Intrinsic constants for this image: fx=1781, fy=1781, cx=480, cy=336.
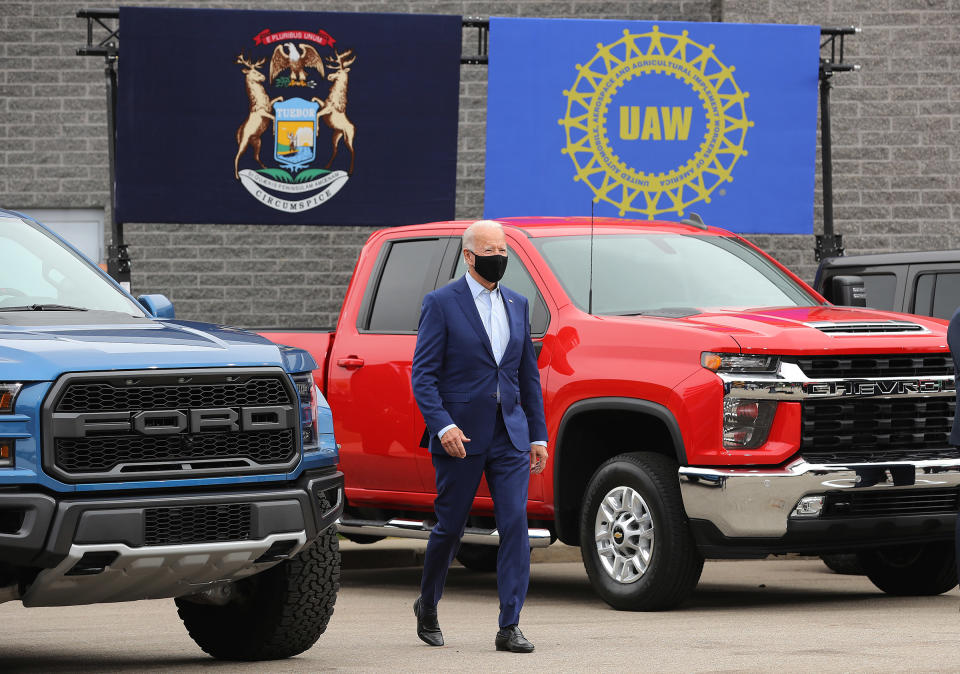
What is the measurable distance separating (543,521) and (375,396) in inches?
51.8

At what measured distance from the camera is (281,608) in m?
7.41

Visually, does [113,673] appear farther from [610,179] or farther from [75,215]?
[75,215]

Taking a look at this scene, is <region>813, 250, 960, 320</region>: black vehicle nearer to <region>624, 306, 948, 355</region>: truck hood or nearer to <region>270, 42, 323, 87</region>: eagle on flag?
<region>624, 306, 948, 355</region>: truck hood

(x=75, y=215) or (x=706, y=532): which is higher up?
(x=75, y=215)

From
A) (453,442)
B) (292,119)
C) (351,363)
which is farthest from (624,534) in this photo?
(292,119)

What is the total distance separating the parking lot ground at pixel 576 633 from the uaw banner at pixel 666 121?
4.46m

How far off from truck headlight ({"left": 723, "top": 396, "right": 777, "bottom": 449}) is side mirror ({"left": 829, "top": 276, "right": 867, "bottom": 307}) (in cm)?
171

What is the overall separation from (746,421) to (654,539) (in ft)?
2.58

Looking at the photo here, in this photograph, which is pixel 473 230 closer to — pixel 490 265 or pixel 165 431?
pixel 490 265

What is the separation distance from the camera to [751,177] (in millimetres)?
15148

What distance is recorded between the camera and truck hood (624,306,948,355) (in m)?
8.67

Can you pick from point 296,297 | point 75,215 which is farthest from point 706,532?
point 75,215

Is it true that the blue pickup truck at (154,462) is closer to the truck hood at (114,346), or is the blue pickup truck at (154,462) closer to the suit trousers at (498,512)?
the truck hood at (114,346)

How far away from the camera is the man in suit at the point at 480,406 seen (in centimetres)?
779
